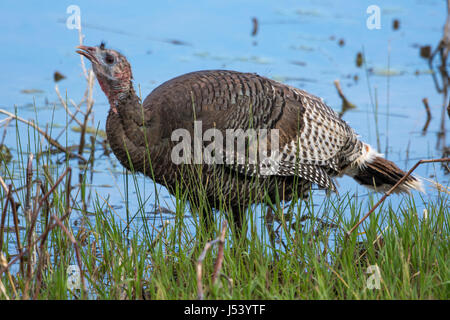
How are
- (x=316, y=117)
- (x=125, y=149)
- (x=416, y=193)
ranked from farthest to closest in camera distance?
(x=416, y=193), (x=316, y=117), (x=125, y=149)

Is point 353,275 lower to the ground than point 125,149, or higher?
lower

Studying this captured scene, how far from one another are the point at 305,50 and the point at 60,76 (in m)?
3.68

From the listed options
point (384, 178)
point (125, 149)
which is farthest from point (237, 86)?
point (384, 178)

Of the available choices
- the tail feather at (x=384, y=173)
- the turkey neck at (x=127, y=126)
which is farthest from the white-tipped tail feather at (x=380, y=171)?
the turkey neck at (x=127, y=126)

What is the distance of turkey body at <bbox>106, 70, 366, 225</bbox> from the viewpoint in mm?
5445

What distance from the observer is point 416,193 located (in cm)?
750

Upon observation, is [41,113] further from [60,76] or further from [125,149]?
[125,149]

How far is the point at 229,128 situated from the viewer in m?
5.72

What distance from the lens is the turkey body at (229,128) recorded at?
5.45 m

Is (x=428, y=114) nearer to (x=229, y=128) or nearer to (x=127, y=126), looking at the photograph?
(x=229, y=128)
